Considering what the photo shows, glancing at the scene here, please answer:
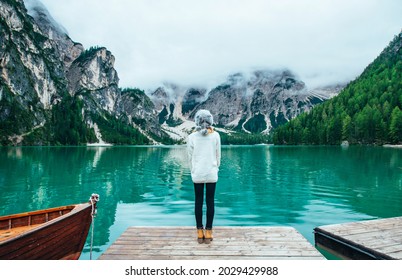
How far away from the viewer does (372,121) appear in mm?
144000

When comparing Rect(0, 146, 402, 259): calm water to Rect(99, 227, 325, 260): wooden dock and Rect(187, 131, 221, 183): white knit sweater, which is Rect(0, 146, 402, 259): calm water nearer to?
Rect(99, 227, 325, 260): wooden dock

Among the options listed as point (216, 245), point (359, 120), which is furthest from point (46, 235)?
point (359, 120)

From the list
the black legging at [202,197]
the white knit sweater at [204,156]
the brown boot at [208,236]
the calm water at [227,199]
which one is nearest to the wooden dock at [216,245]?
the brown boot at [208,236]

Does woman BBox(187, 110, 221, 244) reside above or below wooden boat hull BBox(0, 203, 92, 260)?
above

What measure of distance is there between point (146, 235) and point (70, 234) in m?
2.24

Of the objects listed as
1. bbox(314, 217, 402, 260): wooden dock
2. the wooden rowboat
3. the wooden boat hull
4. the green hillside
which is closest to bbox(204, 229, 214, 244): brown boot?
the wooden rowboat

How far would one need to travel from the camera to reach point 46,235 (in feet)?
27.1

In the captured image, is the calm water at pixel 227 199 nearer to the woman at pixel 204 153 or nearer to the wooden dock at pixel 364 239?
the wooden dock at pixel 364 239

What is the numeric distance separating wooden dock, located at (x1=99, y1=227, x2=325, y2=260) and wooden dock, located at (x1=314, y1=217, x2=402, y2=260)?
5.36ft

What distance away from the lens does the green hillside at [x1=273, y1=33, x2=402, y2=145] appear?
14062 cm

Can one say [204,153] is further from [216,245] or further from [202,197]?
[216,245]

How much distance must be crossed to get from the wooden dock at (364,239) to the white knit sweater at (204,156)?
480cm

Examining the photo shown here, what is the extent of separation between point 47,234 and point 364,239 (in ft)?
30.0
